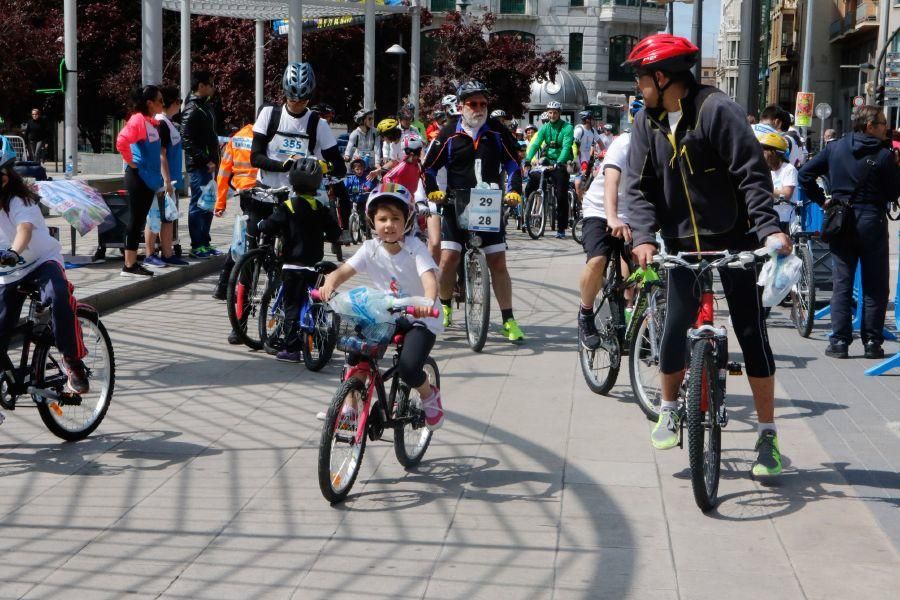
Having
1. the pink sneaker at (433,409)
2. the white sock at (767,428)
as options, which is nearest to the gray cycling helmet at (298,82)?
the pink sneaker at (433,409)

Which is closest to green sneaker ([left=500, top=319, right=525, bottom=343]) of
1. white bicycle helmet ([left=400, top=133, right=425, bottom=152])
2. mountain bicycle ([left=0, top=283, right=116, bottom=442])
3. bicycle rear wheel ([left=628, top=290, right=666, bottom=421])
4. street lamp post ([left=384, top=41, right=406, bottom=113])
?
bicycle rear wheel ([left=628, top=290, right=666, bottom=421])

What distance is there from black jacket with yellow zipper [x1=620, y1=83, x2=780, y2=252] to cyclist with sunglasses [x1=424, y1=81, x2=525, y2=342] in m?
4.02

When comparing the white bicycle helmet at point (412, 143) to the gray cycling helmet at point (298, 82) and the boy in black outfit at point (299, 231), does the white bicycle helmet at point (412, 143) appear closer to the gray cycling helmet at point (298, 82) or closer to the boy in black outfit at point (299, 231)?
the gray cycling helmet at point (298, 82)

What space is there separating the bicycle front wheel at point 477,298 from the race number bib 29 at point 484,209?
0.68 feet

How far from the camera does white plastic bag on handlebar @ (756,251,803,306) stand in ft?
17.0

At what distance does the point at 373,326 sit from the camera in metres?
5.36

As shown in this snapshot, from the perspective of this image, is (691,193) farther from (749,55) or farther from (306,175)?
(749,55)

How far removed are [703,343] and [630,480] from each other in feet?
2.74

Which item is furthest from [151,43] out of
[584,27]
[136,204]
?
[584,27]

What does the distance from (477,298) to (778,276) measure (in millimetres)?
4257

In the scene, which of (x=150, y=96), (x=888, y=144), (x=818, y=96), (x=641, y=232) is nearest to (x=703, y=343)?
(x=641, y=232)

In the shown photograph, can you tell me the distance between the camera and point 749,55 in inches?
488

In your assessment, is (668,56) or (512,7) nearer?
(668,56)

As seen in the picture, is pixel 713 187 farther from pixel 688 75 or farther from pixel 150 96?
pixel 150 96
